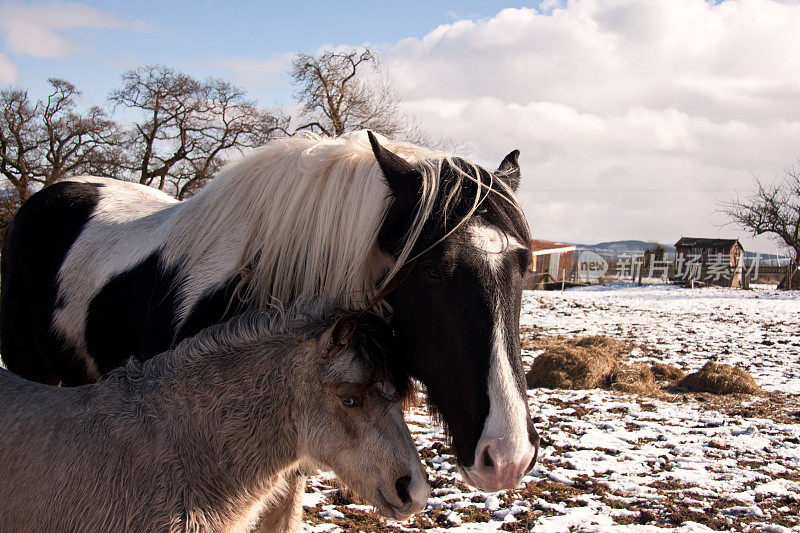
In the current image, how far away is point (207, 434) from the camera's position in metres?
2.36

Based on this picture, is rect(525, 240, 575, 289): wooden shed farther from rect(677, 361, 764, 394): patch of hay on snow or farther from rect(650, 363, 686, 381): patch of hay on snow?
rect(677, 361, 764, 394): patch of hay on snow

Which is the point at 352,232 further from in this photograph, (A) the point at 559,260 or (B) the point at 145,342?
(A) the point at 559,260

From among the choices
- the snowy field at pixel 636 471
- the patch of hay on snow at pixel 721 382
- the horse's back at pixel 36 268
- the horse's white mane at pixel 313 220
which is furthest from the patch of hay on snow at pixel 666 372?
the horse's back at pixel 36 268

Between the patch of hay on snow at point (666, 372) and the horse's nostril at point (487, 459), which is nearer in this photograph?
the horse's nostril at point (487, 459)

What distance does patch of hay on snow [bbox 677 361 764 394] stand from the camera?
745cm

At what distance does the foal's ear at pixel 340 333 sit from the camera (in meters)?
2.17

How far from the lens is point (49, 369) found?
4.08m

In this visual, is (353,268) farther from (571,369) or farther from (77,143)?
(77,143)

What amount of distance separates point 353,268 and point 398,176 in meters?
0.43

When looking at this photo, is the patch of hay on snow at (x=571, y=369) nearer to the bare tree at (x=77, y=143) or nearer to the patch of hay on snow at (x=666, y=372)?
the patch of hay on snow at (x=666, y=372)

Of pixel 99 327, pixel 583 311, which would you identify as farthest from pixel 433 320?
pixel 583 311

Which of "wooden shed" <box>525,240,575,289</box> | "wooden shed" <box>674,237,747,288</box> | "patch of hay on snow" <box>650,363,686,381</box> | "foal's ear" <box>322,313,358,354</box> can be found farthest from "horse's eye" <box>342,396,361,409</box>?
"wooden shed" <box>525,240,575,289</box>

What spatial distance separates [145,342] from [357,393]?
3.91 feet

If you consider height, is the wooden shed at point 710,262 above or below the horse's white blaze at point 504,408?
above
